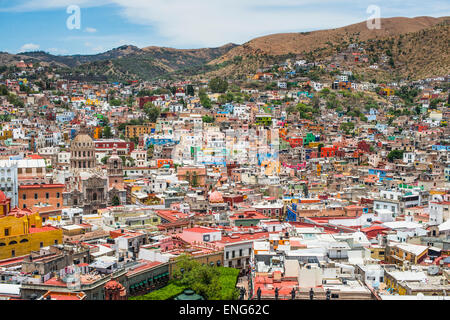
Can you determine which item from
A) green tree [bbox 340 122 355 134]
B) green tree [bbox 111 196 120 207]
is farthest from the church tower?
green tree [bbox 340 122 355 134]

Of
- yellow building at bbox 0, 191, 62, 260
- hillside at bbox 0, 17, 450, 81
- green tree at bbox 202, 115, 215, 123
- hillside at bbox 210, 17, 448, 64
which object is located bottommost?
yellow building at bbox 0, 191, 62, 260

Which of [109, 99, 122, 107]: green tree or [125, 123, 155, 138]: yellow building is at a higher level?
[109, 99, 122, 107]: green tree

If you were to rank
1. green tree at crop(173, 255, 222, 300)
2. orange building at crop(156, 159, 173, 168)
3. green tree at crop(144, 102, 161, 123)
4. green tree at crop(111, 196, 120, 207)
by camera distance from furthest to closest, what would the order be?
green tree at crop(144, 102, 161, 123), orange building at crop(156, 159, 173, 168), green tree at crop(111, 196, 120, 207), green tree at crop(173, 255, 222, 300)

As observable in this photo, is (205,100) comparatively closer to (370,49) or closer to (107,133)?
(107,133)

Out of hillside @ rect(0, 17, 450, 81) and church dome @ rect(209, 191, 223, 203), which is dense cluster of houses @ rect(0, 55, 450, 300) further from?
hillside @ rect(0, 17, 450, 81)

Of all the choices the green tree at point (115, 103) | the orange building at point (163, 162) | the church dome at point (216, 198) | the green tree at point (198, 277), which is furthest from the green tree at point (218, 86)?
the green tree at point (198, 277)

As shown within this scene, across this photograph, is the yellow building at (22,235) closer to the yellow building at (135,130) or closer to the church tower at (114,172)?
the church tower at (114,172)

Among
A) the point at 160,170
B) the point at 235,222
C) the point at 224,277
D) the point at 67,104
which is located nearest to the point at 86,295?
the point at 224,277
